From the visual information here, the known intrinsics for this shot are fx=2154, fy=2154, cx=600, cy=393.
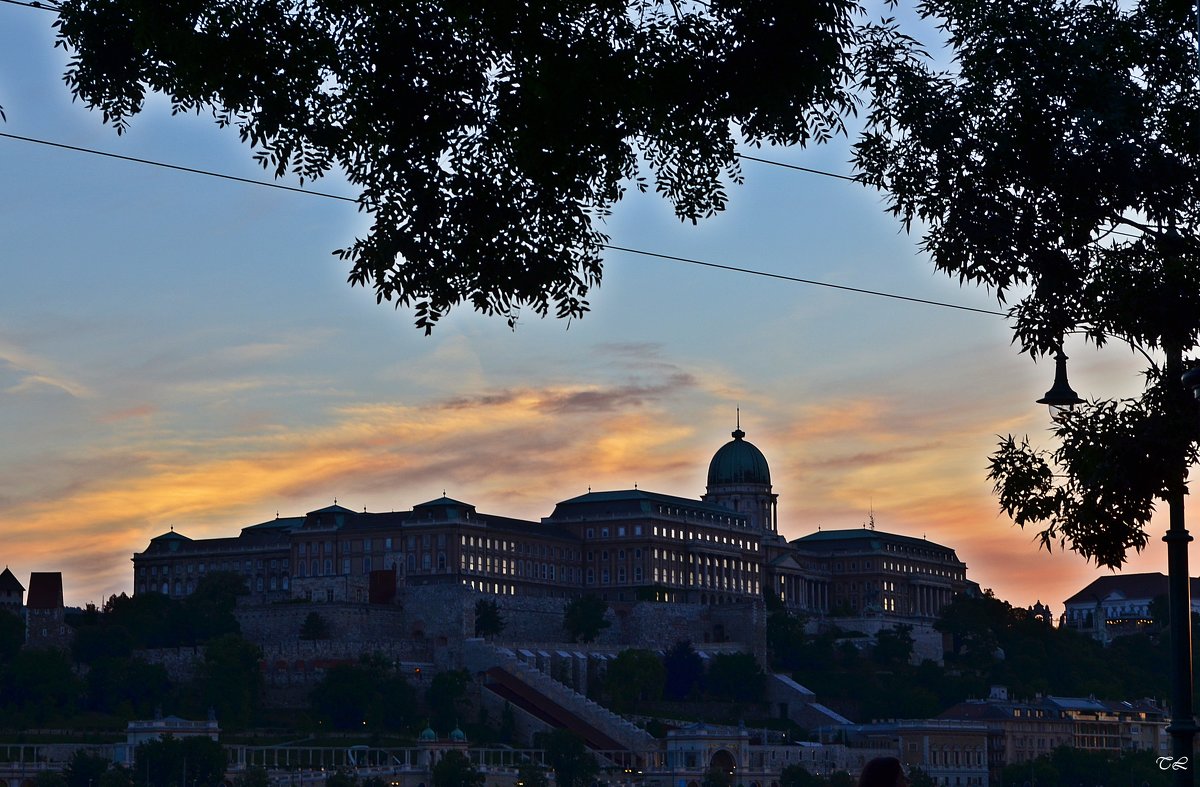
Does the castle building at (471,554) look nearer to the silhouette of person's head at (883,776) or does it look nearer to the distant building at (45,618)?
the distant building at (45,618)

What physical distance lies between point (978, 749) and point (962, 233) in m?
149

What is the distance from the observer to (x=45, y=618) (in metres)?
159

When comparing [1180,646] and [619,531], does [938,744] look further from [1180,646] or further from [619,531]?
[1180,646]

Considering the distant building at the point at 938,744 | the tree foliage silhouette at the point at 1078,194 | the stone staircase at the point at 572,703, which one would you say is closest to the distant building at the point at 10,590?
the stone staircase at the point at 572,703

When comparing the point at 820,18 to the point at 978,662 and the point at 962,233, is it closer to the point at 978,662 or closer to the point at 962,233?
the point at 962,233

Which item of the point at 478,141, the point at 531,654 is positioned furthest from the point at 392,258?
the point at 531,654

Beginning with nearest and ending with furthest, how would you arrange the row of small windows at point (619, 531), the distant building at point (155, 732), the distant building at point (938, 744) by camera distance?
the distant building at point (155, 732), the distant building at point (938, 744), the row of small windows at point (619, 531)

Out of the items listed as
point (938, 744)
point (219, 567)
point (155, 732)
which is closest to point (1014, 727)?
point (938, 744)

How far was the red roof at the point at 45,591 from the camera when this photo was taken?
162000 mm

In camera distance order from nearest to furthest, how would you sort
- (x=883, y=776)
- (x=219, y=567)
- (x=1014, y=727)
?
(x=883, y=776) < (x=1014, y=727) < (x=219, y=567)

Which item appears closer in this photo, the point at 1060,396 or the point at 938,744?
the point at 1060,396

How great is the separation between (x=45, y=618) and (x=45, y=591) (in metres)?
5.63

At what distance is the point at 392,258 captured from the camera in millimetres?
21891

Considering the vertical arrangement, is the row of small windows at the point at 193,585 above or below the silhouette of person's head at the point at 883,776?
above
